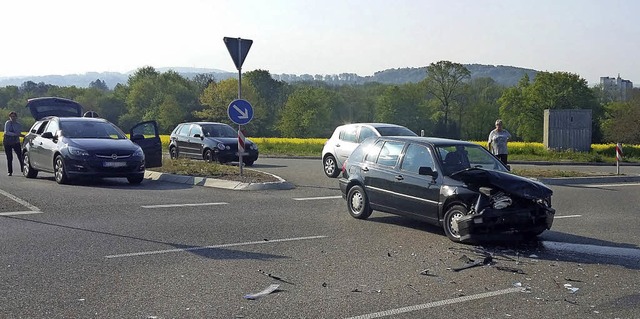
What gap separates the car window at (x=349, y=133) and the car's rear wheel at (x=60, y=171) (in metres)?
8.10

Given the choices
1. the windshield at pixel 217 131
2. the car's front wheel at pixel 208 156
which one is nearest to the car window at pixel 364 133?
the car's front wheel at pixel 208 156

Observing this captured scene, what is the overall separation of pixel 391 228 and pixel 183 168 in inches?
401

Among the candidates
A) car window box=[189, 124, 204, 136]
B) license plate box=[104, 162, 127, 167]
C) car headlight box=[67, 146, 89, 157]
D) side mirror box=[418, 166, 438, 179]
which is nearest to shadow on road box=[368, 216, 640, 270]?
side mirror box=[418, 166, 438, 179]

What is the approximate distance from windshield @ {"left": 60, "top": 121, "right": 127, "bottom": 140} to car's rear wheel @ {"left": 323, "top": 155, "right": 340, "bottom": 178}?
6.30 meters

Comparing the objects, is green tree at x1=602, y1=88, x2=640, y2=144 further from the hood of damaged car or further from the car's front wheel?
the hood of damaged car

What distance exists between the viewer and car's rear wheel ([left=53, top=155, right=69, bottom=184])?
55.3ft

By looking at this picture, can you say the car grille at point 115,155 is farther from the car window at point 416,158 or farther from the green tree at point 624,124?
the green tree at point 624,124

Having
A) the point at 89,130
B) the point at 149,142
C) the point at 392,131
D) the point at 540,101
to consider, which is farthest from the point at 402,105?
the point at 89,130

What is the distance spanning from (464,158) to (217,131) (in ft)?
52.7

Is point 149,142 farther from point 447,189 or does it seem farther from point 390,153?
point 447,189

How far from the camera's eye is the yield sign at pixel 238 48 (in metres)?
18.2

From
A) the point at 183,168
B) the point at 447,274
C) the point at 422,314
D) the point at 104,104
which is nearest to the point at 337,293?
the point at 422,314

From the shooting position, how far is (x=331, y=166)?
849 inches

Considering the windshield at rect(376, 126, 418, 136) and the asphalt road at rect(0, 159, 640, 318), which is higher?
the windshield at rect(376, 126, 418, 136)
